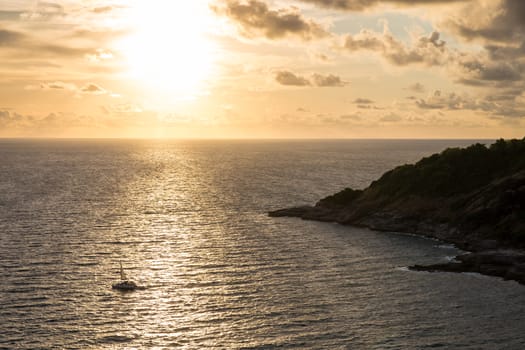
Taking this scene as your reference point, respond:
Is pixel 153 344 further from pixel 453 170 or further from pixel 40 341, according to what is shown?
pixel 453 170

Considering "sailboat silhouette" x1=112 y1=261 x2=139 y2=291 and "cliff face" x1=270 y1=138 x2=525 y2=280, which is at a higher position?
"cliff face" x1=270 y1=138 x2=525 y2=280

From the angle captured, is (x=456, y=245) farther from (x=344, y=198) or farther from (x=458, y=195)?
(x=344, y=198)

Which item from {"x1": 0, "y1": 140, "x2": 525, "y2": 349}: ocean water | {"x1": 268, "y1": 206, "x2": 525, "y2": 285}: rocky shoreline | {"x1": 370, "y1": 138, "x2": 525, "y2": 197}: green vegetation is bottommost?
{"x1": 0, "y1": 140, "x2": 525, "y2": 349}: ocean water

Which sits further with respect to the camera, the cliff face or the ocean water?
the cliff face

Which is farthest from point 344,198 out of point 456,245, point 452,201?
point 456,245

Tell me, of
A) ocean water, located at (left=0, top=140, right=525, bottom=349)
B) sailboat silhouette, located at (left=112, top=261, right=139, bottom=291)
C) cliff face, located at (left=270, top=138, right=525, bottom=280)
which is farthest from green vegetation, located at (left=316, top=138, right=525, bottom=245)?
sailboat silhouette, located at (left=112, top=261, right=139, bottom=291)

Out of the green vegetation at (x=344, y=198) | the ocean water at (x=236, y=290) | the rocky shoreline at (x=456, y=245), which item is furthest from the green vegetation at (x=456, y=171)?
the ocean water at (x=236, y=290)

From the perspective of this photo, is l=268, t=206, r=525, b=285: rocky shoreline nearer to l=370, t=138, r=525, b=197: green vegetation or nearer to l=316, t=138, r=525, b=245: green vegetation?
l=316, t=138, r=525, b=245: green vegetation

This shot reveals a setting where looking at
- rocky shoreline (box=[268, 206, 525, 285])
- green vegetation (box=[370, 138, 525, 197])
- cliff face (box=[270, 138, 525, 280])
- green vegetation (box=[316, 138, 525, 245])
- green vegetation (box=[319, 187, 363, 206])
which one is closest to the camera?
rocky shoreline (box=[268, 206, 525, 285])

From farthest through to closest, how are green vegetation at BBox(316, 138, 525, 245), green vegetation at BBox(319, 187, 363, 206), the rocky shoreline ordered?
green vegetation at BBox(319, 187, 363, 206) → green vegetation at BBox(316, 138, 525, 245) → the rocky shoreline
